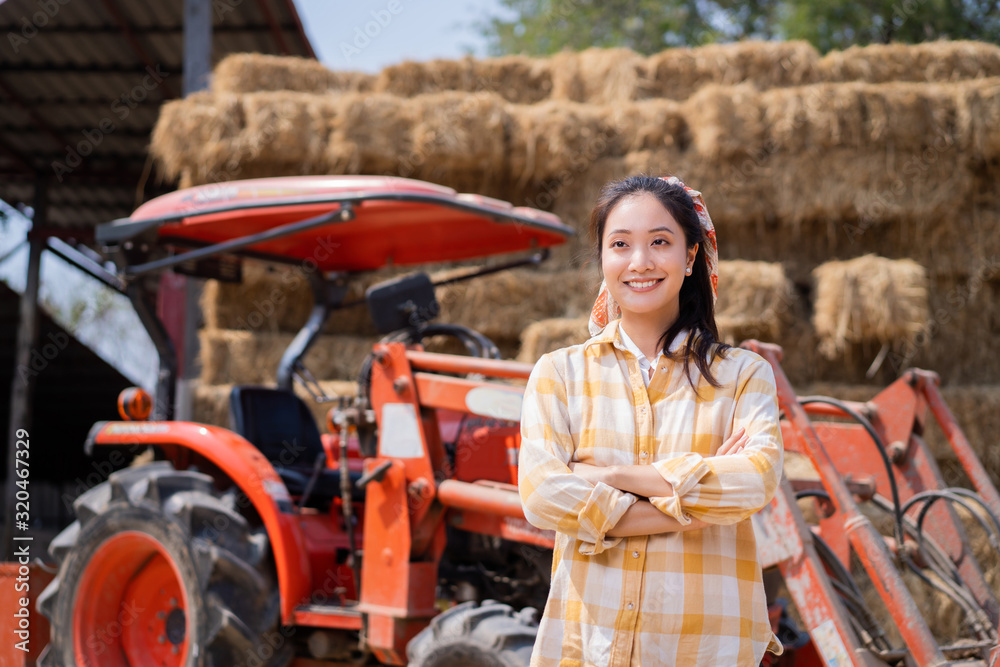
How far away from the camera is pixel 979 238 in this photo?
673 centimetres

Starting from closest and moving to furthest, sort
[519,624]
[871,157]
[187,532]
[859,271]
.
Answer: [519,624]
[187,532]
[859,271]
[871,157]

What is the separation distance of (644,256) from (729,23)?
16844 millimetres

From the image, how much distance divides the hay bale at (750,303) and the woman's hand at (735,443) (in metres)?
4.55

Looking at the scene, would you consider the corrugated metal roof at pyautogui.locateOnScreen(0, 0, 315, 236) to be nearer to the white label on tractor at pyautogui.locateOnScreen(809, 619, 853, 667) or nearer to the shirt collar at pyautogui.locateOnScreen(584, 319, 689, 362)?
the white label on tractor at pyautogui.locateOnScreen(809, 619, 853, 667)

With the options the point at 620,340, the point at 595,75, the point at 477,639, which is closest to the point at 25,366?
the point at 595,75

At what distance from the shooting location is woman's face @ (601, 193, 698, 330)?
176 centimetres

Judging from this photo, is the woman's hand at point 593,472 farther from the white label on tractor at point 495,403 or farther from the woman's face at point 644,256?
the white label on tractor at point 495,403

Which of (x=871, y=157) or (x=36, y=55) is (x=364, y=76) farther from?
(x=36, y=55)

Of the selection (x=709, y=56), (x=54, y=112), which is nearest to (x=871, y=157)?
(x=709, y=56)

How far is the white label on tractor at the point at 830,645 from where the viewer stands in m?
2.61

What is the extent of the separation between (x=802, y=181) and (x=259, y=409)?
4235 millimetres

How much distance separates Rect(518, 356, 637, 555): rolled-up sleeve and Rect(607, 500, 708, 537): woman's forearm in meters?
0.02

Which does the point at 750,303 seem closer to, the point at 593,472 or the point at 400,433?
the point at 400,433

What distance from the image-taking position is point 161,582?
3.96 meters
